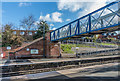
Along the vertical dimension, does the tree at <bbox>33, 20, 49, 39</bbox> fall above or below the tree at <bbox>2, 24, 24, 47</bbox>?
above

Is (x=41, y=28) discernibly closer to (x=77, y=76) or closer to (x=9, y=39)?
(x=9, y=39)

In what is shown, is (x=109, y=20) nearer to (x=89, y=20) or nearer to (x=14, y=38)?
(x=89, y=20)

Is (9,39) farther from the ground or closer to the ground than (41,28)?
closer to the ground

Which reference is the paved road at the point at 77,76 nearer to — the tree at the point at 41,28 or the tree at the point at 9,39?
the tree at the point at 9,39

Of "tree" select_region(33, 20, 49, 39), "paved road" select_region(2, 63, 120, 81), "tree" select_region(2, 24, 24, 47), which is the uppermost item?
"tree" select_region(33, 20, 49, 39)

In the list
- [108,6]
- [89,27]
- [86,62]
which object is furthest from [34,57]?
[108,6]

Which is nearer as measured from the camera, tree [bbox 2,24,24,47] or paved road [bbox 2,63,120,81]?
paved road [bbox 2,63,120,81]

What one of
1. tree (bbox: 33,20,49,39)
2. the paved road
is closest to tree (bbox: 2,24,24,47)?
tree (bbox: 33,20,49,39)

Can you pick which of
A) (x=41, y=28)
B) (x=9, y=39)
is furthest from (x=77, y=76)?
(x=41, y=28)

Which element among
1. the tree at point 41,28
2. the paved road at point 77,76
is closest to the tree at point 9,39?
the tree at point 41,28

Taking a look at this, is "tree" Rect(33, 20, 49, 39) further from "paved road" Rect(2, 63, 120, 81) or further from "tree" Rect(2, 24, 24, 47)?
"paved road" Rect(2, 63, 120, 81)

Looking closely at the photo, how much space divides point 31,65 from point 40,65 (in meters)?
1.03

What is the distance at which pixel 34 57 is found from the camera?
17188 mm

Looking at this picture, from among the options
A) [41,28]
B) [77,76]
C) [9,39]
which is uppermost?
[41,28]
